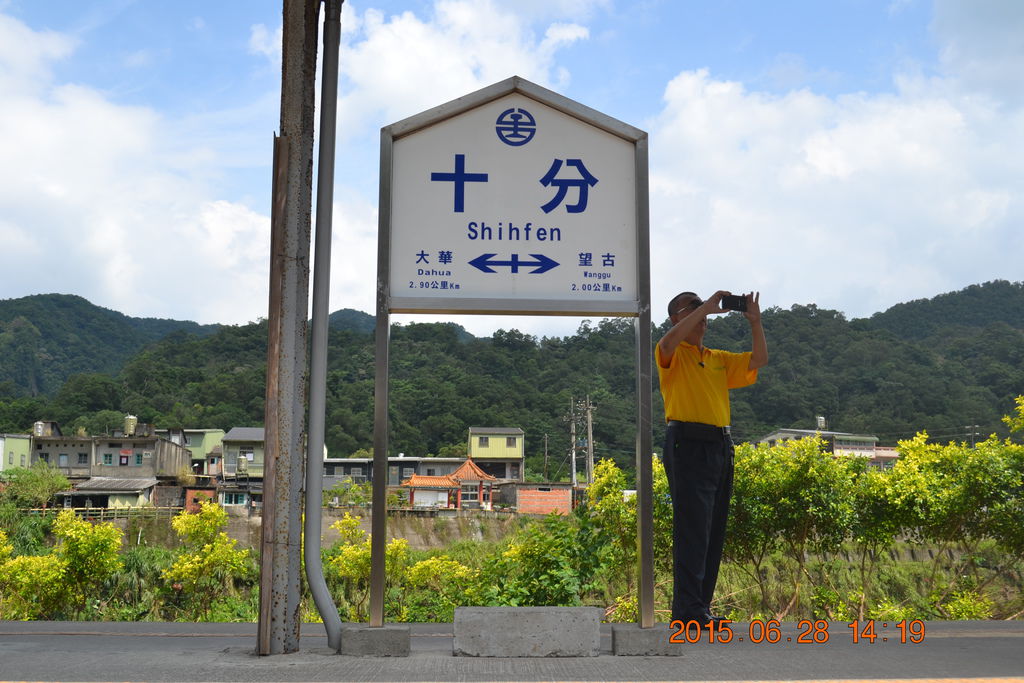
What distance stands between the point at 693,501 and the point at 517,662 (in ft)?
3.87

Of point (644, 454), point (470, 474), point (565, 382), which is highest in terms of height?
point (565, 382)

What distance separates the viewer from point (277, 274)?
11.9 feet

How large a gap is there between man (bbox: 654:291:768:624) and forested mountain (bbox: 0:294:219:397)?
3697 inches

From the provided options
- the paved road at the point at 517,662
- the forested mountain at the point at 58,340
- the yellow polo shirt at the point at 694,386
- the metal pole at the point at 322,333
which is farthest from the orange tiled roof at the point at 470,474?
the forested mountain at the point at 58,340

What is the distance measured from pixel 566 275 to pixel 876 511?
4.58 m

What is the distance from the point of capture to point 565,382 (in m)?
27.4

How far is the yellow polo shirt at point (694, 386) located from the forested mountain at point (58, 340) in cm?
9390

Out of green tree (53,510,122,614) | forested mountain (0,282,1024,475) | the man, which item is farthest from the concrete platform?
forested mountain (0,282,1024,475)

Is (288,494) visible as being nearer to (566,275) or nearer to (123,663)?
(123,663)

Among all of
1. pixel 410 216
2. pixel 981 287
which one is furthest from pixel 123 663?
pixel 981 287

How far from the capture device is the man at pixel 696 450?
3.98 meters

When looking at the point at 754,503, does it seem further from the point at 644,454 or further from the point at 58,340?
the point at 58,340

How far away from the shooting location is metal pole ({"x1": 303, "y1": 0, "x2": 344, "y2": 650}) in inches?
144

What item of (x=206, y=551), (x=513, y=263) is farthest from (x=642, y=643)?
(x=206, y=551)
